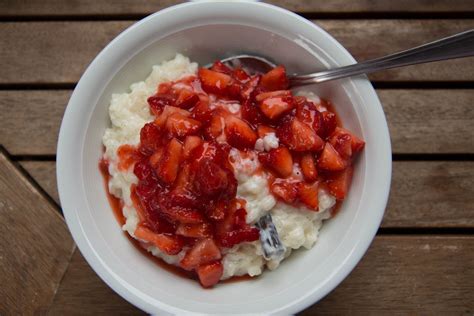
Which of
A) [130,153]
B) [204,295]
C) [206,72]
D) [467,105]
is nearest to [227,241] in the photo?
[204,295]

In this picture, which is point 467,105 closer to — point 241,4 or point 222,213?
point 241,4

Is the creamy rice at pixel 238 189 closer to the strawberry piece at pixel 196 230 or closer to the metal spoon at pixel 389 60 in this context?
the strawberry piece at pixel 196 230

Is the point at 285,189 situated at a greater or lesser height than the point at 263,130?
lesser

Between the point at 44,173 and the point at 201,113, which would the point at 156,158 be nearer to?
the point at 201,113

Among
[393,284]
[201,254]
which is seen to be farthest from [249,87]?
[393,284]

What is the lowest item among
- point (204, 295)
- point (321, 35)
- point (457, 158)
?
point (204, 295)

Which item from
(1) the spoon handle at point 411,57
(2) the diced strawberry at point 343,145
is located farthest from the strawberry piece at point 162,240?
(1) the spoon handle at point 411,57

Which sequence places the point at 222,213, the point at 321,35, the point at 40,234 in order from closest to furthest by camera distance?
the point at 222,213, the point at 321,35, the point at 40,234
